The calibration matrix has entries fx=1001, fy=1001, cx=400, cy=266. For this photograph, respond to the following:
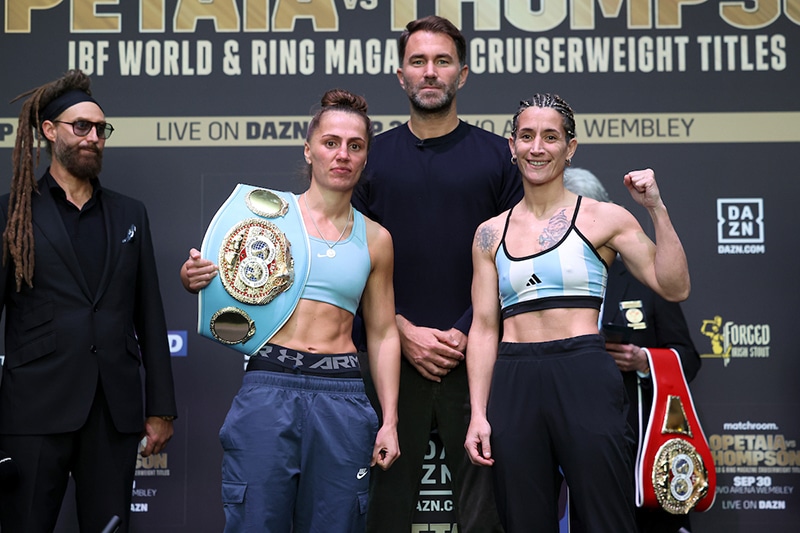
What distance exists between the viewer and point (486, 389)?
3223 millimetres

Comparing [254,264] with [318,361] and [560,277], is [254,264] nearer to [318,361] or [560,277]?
[318,361]

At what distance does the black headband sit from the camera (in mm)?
3824

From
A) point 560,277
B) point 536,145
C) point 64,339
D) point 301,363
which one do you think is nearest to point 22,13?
point 64,339

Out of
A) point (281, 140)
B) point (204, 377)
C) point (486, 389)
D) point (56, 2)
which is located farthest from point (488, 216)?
point (56, 2)

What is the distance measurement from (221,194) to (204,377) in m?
0.83

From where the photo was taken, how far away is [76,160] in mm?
3750

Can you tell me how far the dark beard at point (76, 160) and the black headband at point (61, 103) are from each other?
0.43 ft

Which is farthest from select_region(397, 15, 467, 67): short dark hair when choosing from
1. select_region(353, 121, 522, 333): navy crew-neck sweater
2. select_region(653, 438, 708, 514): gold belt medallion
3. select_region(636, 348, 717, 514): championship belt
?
select_region(653, 438, 708, 514): gold belt medallion

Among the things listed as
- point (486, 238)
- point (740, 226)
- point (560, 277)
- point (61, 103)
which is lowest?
point (560, 277)

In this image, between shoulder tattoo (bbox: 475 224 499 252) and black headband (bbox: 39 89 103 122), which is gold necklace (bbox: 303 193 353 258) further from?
black headband (bbox: 39 89 103 122)

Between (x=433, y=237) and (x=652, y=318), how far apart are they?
1.16 meters

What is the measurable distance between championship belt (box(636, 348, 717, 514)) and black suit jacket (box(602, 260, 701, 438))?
0.33 meters

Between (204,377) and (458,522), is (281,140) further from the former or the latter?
(458,522)

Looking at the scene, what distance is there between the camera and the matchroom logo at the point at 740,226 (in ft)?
14.7
